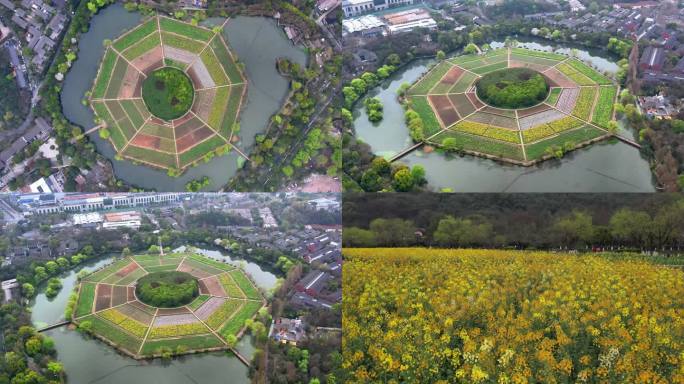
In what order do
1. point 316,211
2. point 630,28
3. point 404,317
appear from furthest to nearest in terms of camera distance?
point 630,28, point 316,211, point 404,317

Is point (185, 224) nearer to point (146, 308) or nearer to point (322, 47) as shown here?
point (146, 308)

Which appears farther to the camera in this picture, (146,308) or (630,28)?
(630,28)

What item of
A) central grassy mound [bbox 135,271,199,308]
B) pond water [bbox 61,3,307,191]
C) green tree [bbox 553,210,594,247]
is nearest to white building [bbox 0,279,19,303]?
central grassy mound [bbox 135,271,199,308]

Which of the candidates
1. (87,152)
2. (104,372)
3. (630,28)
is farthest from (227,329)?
(630,28)

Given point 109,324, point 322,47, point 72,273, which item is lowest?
point 109,324

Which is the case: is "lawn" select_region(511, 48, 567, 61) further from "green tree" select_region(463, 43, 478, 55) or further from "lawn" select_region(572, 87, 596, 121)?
"lawn" select_region(572, 87, 596, 121)
